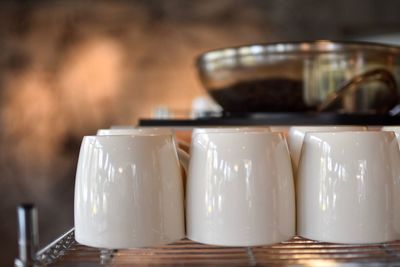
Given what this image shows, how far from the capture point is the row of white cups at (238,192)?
1.40 ft

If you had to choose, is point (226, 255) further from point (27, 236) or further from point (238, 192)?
point (27, 236)

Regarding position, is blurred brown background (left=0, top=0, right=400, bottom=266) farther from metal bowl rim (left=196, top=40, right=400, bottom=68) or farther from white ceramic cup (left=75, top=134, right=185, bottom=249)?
white ceramic cup (left=75, top=134, right=185, bottom=249)

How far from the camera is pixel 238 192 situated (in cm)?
43

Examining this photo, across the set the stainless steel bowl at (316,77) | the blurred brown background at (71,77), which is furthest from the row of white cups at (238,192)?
the blurred brown background at (71,77)

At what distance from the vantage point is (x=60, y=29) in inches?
98.8

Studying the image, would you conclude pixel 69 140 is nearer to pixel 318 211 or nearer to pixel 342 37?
pixel 342 37

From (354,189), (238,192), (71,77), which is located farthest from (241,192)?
(71,77)

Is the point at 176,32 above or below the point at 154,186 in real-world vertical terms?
above

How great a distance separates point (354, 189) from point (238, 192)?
106mm

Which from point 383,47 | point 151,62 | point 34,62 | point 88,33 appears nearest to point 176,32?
point 151,62

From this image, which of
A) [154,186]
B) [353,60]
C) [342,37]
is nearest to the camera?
[154,186]

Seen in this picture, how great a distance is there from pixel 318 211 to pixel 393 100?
66 cm

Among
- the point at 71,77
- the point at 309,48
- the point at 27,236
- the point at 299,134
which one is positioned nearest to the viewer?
the point at 27,236

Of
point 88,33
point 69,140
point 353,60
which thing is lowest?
point 69,140
